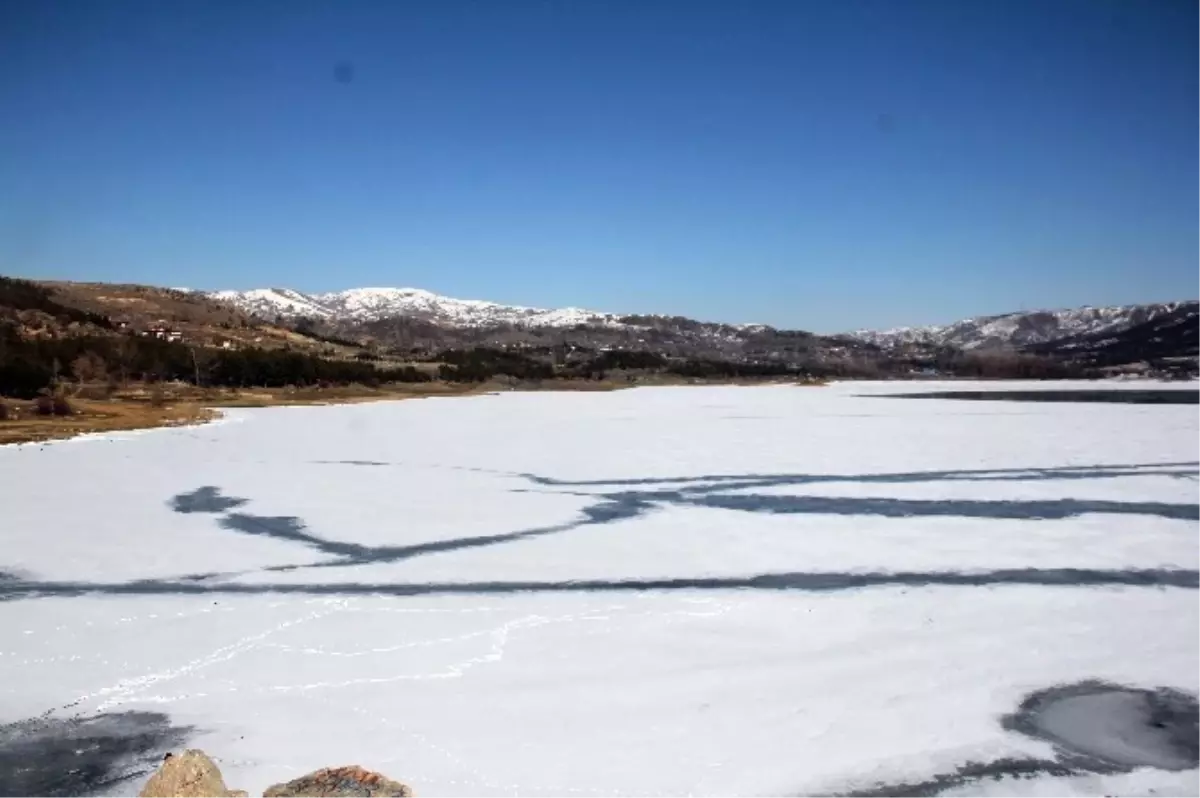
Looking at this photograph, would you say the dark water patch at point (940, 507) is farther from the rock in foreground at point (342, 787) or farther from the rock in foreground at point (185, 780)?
the rock in foreground at point (185, 780)

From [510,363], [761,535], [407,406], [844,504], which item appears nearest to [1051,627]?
[761,535]

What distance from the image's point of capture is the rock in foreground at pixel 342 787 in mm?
3994

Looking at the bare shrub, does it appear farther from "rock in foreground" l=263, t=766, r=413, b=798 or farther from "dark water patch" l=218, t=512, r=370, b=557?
"rock in foreground" l=263, t=766, r=413, b=798

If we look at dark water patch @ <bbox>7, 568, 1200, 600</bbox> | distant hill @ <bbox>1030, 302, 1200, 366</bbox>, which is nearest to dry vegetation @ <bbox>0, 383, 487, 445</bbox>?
dark water patch @ <bbox>7, 568, 1200, 600</bbox>

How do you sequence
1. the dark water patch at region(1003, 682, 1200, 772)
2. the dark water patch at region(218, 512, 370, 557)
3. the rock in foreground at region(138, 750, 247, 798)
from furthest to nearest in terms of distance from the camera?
1. the dark water patch at region(218, 512, 370, 557)
2. the dark water patch at region(1003, 682, 1200, 772)
3. the rock in foreground at region(138, 750, 247, 798)

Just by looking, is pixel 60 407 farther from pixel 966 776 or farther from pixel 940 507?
pixel 966 776

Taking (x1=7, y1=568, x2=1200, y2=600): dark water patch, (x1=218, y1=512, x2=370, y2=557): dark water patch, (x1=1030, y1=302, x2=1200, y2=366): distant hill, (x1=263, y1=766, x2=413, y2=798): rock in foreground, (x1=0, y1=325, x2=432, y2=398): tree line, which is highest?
(x1=1030, y1=302, x2=1200, y2=366): distant hill

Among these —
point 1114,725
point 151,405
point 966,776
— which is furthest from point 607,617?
point 151,405

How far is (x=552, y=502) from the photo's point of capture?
1452 centimetres

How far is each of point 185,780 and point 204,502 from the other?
447 inches

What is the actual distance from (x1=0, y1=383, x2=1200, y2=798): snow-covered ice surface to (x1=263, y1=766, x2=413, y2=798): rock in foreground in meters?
0.80

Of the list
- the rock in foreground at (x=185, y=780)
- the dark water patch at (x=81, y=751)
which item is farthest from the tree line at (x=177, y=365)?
the rock in foreground at (x=185, y=780)

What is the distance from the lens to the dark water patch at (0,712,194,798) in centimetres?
498

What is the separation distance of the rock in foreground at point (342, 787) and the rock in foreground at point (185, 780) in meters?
0.28
